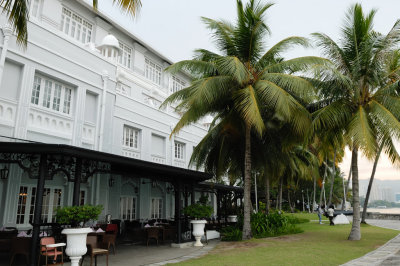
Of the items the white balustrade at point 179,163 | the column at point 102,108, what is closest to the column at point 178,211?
the column at point 102,108

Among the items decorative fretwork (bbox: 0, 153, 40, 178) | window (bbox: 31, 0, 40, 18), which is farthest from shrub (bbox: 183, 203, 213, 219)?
window (bbox: 31, 0, 40, 18)

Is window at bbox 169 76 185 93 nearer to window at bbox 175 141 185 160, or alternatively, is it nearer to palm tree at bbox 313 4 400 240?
window at bbox 175 141 185 160

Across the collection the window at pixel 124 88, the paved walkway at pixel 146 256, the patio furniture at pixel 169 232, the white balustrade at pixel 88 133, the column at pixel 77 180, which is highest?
the window at pixel 124 88

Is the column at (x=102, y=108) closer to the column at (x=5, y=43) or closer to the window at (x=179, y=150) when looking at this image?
the column at (x=5, y=43)

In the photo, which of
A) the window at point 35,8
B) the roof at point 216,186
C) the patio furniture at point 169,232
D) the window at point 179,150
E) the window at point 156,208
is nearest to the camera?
the patio furniture at point 169,232

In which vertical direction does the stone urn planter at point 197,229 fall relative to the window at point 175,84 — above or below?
below

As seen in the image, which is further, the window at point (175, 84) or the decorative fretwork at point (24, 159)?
the window at point (175, 84)

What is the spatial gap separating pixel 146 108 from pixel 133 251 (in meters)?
8.97

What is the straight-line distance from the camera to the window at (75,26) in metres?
15.5

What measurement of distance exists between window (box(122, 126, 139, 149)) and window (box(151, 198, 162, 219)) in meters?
4.01

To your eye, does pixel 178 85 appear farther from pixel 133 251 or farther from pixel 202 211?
pixel 133 251

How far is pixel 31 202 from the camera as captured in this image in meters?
11.3

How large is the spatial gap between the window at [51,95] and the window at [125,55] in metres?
6.27

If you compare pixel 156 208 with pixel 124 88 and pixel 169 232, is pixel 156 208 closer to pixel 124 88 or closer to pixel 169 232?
pixel 169 232
